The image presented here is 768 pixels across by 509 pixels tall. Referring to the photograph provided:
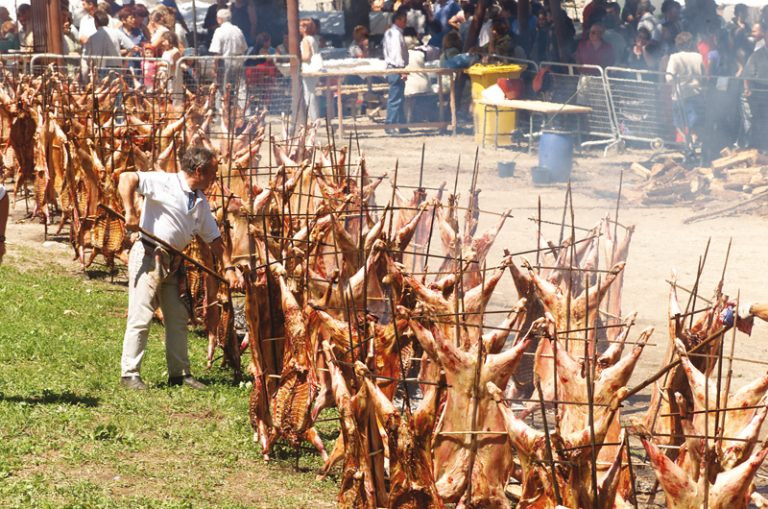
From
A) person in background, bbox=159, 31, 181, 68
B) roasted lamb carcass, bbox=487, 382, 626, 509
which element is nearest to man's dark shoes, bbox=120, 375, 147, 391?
roasted lamb carcass, bbox=487, 382, 626, 509

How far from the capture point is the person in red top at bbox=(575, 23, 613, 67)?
75.5ft

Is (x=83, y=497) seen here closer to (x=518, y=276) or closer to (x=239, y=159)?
(x=518, y=276)

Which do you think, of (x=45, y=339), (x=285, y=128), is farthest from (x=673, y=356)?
(x=285, y=128)

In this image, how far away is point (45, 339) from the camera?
405 inches

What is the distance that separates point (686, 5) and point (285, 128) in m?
12.0

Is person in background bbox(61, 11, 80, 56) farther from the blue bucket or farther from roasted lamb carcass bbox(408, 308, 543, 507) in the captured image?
roasted lamb carcass bbox(408, 308, 543, 507)

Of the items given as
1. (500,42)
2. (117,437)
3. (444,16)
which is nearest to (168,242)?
(117,437)

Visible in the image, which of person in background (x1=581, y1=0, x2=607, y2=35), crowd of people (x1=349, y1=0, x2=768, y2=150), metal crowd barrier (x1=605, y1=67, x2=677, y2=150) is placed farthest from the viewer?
person in background (x1=581, y1=0, x2=607, y2=35)

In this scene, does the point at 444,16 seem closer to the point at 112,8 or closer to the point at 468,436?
the point at 112,8

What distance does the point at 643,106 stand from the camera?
21484 millimetres


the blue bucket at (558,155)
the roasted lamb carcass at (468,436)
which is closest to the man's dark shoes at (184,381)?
the roasted lamb carcass at (468,436)

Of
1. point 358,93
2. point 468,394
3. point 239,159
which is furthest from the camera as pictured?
point 358,93

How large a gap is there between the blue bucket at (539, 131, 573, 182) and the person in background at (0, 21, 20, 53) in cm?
1059

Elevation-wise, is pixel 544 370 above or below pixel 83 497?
above
